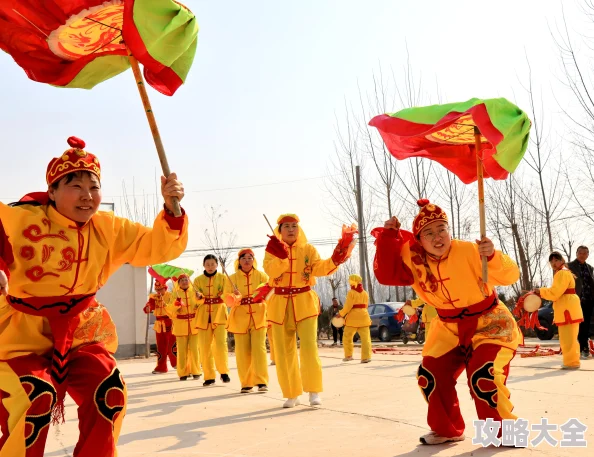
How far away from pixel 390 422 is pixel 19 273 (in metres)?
3.45

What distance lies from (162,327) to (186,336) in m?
1.99

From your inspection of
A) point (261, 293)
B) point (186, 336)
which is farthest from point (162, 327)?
point (261, 293)

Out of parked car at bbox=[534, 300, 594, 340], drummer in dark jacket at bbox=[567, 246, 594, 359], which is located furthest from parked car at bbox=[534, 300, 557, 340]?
drummer in dark jacket at bbox=[567, 246, 594, 359]

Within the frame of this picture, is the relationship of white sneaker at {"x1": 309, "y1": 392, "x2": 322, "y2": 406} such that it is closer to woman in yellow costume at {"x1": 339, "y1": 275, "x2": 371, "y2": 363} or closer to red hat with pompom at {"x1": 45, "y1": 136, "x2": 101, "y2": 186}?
red hat with pompom at {"x1": 45, "y1": 136, "x2": 101, "y2": 186}

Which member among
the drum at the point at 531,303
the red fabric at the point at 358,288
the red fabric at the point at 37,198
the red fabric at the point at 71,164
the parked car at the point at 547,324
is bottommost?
the parked car at the point at 547,324

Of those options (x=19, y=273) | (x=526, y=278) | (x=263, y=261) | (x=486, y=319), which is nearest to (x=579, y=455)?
(x=486, y=319)

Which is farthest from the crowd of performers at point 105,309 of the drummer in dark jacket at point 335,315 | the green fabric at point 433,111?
the drummer in dark jacket at point 335,315

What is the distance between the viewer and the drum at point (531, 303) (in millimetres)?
8719

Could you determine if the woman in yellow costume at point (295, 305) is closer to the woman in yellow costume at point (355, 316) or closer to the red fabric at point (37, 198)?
the red fabric at point (37, 198)

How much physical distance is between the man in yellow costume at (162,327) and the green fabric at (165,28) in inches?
420

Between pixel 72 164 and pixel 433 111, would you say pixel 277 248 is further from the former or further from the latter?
pixel 72 164

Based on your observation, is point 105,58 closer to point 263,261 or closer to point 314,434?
point 314,434

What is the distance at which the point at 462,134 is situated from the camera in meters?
5.61

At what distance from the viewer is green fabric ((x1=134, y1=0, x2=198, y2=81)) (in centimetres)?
373
